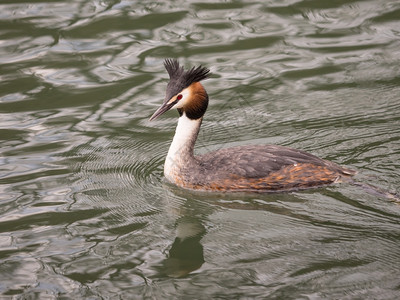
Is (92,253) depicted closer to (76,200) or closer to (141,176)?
(76,200)

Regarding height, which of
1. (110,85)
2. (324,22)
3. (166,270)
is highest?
(324,22)

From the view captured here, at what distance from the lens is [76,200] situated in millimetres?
7402

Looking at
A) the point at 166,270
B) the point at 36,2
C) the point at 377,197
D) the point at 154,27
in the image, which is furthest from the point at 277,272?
the point at 36,2

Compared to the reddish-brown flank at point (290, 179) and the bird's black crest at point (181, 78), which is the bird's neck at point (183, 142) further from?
the reddish-brown flank at point (290, 179)

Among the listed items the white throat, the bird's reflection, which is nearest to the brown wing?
the white throat

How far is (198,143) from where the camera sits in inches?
342

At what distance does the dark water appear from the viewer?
6.06m

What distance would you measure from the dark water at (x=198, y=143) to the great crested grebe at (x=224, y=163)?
0.15 m

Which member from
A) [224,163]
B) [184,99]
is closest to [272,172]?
[224,163]

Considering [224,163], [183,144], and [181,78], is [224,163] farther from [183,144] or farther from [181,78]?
[181,78]

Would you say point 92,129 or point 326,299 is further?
point 92,129

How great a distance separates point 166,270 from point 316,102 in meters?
3.90

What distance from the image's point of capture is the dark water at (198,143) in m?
6.06

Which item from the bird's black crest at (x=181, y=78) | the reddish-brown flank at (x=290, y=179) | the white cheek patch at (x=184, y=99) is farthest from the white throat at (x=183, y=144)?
the reddish-brown flank at (x=290, y=179)
